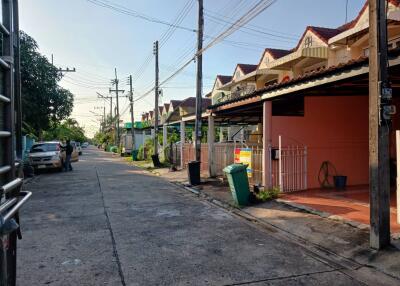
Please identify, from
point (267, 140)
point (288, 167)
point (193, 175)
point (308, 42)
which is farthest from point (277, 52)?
point (288, 167)

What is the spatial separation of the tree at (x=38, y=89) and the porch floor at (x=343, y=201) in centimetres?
1580

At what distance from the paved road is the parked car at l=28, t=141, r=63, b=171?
1042cm

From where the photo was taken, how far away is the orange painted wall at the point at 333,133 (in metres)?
12.0

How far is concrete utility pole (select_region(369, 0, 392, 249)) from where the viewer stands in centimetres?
590

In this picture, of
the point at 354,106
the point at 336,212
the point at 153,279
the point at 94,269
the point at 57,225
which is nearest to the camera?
the point at 153,279

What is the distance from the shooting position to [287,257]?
19.5 feet

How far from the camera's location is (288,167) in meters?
11.6

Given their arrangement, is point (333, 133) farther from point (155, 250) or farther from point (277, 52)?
point (277, 52)

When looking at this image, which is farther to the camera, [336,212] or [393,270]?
[336,212]

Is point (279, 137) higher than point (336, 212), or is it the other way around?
point (279, 137)

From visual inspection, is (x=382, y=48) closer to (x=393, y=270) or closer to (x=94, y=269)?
(x=393, y=270)

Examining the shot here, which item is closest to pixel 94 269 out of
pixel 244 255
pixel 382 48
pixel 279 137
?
pixel 244 255

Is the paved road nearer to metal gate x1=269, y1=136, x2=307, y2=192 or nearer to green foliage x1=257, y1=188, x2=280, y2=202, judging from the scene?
green foliage x1=257, y1=188, x2=280, y2=202

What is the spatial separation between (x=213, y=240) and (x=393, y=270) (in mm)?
2889
